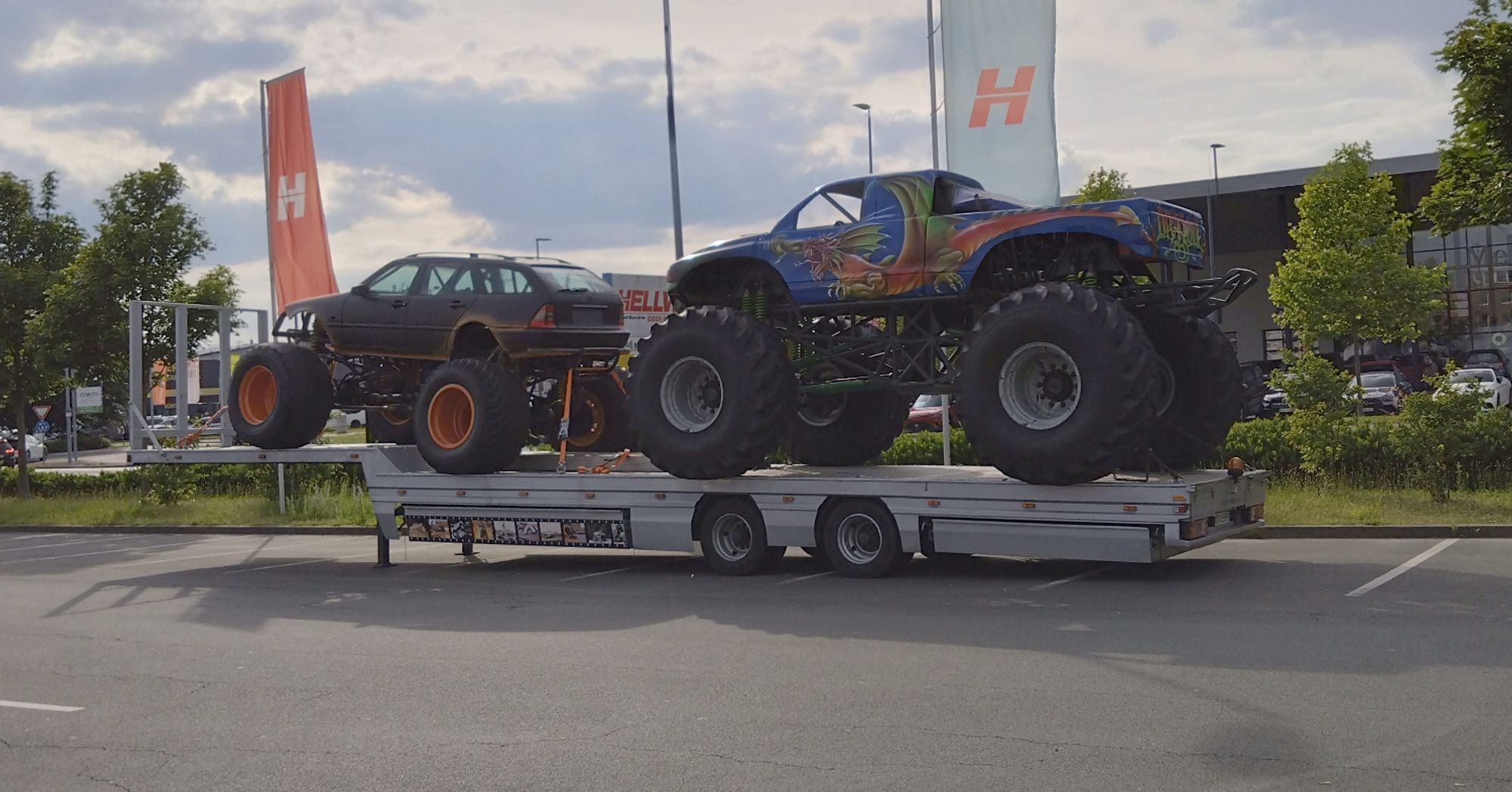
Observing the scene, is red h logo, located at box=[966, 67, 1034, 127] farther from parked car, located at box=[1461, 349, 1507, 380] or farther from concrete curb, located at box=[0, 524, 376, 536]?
parked car, located at box=[1461, 349, 1507, 380]

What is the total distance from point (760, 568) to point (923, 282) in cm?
287

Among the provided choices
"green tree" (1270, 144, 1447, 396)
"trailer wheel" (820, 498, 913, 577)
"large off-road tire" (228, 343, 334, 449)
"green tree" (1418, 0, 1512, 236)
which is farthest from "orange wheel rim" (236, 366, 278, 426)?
"green tree" (1270, 144, 1447, 396)

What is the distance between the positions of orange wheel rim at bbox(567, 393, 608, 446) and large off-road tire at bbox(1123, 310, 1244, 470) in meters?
6.15

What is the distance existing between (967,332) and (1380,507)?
6254 mm

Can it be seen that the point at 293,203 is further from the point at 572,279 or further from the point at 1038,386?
the point at 1038,386

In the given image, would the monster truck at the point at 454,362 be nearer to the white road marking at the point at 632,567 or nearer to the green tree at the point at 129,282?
the white road marking at the point at 632,567

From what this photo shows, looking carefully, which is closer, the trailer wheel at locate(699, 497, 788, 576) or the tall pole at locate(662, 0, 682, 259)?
the trailer wheel at locate(699, 497, 788, 576)

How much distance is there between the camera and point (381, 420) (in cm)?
1684

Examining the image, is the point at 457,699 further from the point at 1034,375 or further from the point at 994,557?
the point at 994,557

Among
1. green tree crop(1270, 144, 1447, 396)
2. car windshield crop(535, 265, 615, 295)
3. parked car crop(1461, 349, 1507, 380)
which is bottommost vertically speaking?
parked car crop(1461, 349, 1507, 380)

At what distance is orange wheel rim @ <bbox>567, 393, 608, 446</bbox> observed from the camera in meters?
16.2

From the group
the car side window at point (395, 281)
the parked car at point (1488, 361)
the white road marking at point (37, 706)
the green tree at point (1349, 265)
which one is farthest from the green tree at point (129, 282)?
the parked car at point (1488, 361)

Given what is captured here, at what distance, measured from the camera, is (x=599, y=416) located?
16.3 metres

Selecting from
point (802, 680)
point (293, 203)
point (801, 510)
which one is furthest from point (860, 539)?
point (293, 203)
